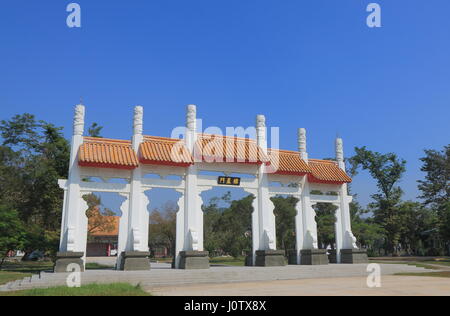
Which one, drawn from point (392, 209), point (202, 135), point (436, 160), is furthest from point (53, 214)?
point (436, 160)

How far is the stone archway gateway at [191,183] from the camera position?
39.7 ft

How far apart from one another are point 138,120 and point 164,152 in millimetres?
1501

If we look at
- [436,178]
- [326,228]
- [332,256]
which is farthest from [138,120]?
[436,178]

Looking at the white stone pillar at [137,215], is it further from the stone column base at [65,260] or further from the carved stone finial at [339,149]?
the carved stone finial at [339,149]

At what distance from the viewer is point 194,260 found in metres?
12.5

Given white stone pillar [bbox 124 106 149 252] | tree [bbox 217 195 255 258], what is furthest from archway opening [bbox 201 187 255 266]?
white stone pillar [bbox 124 106 149 252]

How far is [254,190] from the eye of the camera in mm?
14617

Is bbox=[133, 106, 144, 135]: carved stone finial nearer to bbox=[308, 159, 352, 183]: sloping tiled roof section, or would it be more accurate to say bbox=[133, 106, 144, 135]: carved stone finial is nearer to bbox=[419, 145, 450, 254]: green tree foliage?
bbox=[308, 159, 352, 183]: sloping tiled roof section

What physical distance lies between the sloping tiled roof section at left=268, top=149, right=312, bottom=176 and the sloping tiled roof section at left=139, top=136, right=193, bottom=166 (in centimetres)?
359

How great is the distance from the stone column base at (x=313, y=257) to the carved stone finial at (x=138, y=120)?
7879mm

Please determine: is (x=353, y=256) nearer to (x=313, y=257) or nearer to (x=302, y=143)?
(x=313, y=257)

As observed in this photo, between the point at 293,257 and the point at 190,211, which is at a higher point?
the point at 190,211
